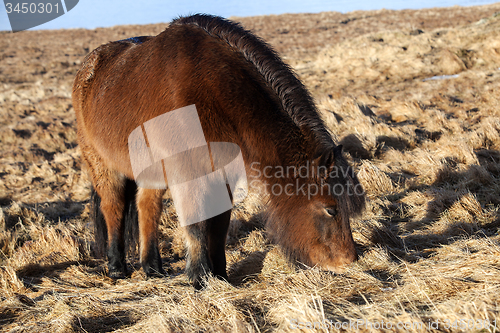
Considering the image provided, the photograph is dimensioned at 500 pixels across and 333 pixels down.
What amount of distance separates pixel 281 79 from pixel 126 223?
2.55m

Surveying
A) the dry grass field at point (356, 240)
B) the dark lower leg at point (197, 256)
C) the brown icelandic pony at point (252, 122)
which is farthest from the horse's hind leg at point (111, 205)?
the dark lower leg at point (197, 256)

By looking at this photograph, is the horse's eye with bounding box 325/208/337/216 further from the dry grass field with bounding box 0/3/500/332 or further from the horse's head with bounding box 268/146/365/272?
the dry grass field with bounding box 0/3/500/332

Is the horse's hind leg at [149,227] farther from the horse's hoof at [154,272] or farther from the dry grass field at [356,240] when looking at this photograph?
the dry grass field at [356,240]

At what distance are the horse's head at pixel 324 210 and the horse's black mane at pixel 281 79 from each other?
20 cm

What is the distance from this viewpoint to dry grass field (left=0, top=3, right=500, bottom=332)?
2102mm

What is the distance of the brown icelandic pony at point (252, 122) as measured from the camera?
2662 millimetres

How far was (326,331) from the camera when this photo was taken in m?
1.76

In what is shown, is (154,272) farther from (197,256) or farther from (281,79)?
(281,79)

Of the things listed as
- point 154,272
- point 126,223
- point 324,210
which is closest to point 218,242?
point 154,272

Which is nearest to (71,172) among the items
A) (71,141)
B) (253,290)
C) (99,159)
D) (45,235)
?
(71,141)

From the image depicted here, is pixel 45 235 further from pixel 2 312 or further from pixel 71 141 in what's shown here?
pixel 71 141

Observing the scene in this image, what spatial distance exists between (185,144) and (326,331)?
1714 millimetres

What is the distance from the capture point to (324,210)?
2.66 m

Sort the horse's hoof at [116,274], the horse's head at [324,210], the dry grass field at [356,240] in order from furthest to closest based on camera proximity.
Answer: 1. the horse's hoof at [116,274]
2. the horse's head at [324,210]
3. the dry grass field at [356,240]
